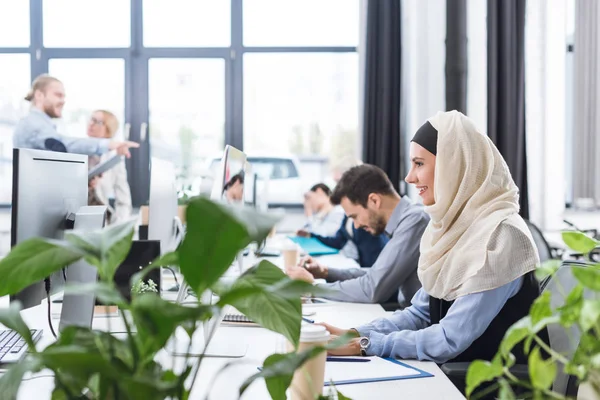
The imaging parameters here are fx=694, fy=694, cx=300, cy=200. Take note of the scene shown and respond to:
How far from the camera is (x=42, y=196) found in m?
1.51

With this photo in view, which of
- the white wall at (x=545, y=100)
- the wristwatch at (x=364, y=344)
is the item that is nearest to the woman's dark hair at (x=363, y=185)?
the wristwatch at (x=364, y=344)

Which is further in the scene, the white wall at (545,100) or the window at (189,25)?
the window at (189,25)

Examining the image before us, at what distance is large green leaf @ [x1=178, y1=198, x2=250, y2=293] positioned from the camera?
0.53m

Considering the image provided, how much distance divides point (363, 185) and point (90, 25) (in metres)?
3.81

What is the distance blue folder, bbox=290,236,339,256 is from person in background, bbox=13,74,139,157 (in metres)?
1.23

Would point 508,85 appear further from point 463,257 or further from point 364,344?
point 364,344

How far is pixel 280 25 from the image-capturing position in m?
5.82

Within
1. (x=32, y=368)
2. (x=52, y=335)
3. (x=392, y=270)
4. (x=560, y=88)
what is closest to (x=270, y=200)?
(x=560, y=88)

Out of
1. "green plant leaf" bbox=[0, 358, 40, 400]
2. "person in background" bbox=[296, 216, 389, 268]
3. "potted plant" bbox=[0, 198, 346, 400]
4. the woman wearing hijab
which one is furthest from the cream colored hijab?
"person in background" bbox=[296, 216, 389, 268]

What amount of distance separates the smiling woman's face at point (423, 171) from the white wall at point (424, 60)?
287 centimetres

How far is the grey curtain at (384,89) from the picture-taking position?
18.0ft

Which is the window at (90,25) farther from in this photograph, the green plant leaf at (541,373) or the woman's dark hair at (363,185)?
the green plant leaf at (541,373)

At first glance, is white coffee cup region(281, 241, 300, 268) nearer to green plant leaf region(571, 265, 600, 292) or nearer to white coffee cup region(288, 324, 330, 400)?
white coffee cup region(288, 324, 330, 400)

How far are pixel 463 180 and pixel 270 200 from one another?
4.19m
